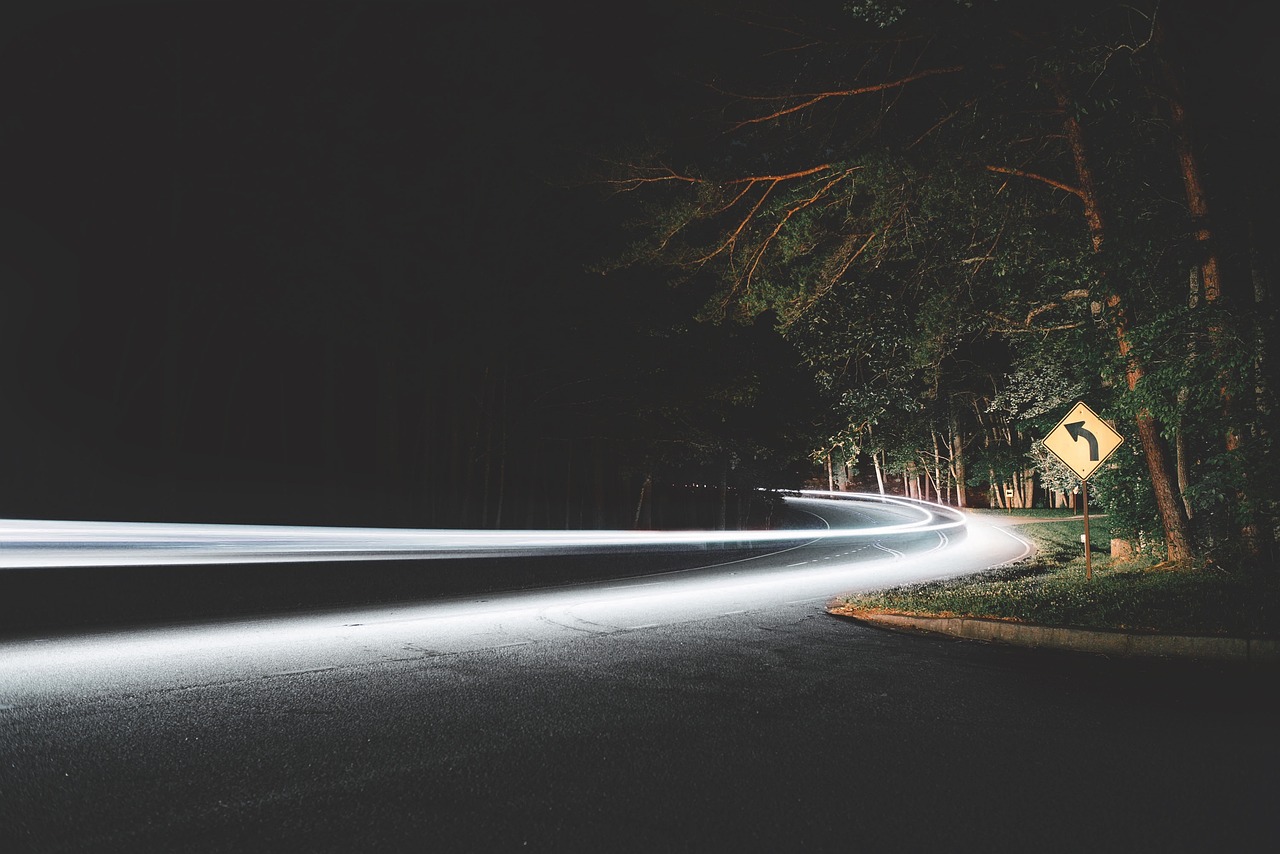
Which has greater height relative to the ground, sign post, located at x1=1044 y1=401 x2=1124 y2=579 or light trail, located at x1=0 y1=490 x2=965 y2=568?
sign post, located at x1=1044 y1=401 x2=1124 y2=579

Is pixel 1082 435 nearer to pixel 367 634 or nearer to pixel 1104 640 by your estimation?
pixel 1104 640

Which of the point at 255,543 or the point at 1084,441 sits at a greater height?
the point at 1084,441

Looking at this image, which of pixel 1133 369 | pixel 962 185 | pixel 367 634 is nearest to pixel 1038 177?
pixel 962 185

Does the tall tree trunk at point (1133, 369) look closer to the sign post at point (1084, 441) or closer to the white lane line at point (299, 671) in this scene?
the sign post at point (1084, 441)

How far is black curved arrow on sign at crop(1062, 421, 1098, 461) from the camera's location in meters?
14.3

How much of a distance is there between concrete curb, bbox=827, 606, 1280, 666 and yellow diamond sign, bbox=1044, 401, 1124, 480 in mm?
6016

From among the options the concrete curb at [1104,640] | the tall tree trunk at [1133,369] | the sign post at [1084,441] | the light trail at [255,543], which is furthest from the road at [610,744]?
the sign post at [1084,441]

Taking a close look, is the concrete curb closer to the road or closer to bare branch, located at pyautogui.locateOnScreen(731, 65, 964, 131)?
the road

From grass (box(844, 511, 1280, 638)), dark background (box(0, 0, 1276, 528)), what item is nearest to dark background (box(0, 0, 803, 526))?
dark background (box(0, 0, 1276, 528))

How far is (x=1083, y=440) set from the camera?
14.4 metres

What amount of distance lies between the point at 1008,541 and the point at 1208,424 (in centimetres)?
1718

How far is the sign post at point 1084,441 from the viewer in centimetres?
1412

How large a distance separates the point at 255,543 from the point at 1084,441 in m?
14.2

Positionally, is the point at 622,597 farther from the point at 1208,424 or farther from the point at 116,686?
the point at 1208,424
